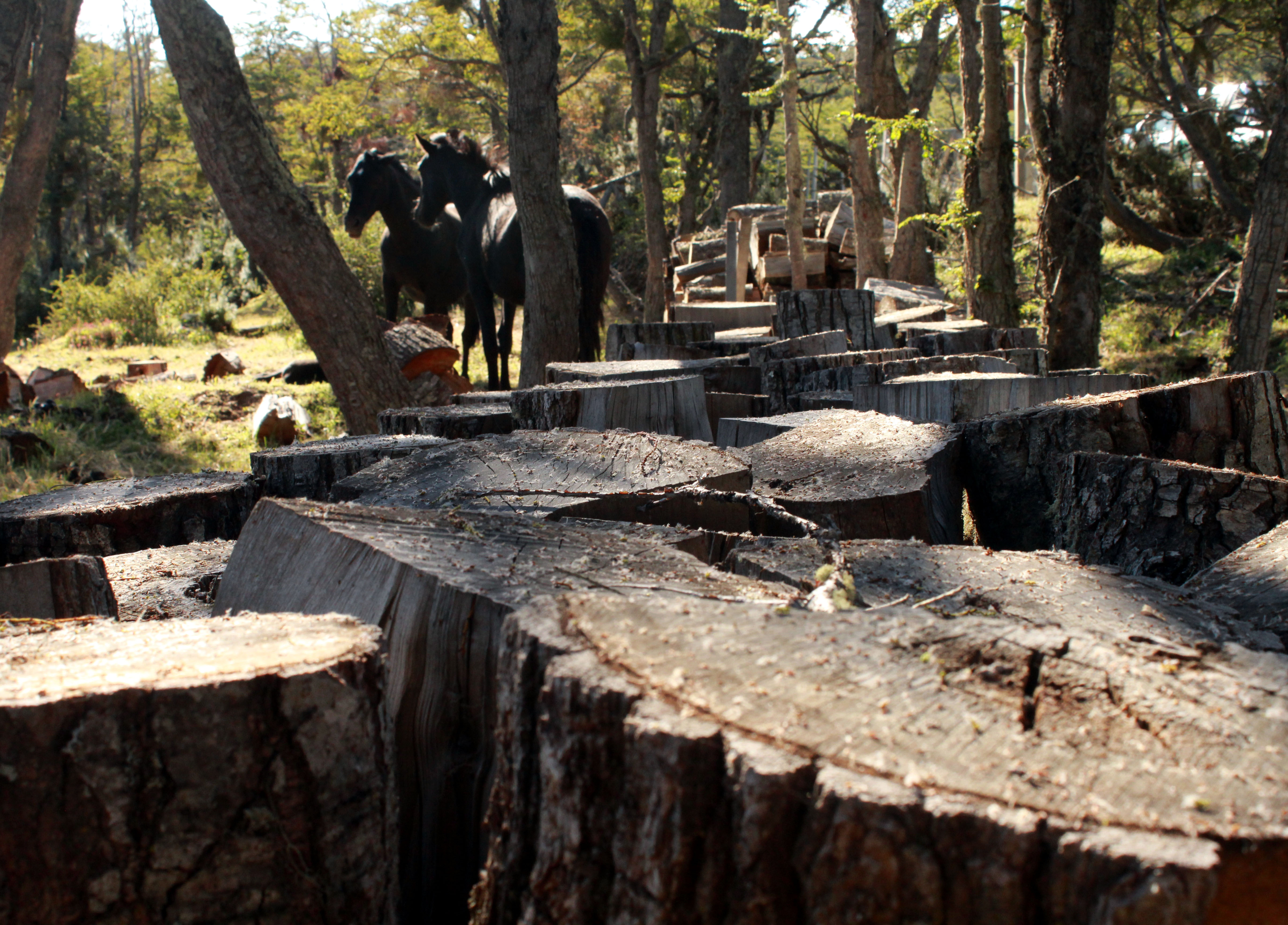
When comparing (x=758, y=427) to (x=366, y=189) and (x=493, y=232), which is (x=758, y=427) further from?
(x=366, y=189)

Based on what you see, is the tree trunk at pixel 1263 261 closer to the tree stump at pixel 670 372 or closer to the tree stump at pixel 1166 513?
the tree stump at pixel 670 372

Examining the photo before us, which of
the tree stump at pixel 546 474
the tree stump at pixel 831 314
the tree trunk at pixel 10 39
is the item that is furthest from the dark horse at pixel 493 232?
the tree stump at pixel 546 474

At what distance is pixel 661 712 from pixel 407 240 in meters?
11.7

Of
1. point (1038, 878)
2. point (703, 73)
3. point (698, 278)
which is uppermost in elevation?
point (703, 73)

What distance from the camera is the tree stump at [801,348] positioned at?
4453mm

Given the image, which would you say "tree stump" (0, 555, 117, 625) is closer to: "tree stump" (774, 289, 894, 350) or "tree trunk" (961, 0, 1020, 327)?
"tree stump" (774, 289, 894, 350)

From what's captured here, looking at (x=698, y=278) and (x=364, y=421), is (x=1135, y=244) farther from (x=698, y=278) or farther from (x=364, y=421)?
(x=364, y=421)

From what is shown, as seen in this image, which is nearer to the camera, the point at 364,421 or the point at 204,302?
the point at 364,421

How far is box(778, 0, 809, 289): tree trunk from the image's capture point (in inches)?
398

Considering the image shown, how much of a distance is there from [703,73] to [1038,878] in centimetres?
2542

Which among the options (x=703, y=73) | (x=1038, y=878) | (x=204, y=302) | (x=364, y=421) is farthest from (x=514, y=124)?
(x=703, y=73)

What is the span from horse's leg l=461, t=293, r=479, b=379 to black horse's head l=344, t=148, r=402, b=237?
1.53 m

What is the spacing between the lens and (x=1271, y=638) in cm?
155

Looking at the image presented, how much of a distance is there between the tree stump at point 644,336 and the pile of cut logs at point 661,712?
3024mm
